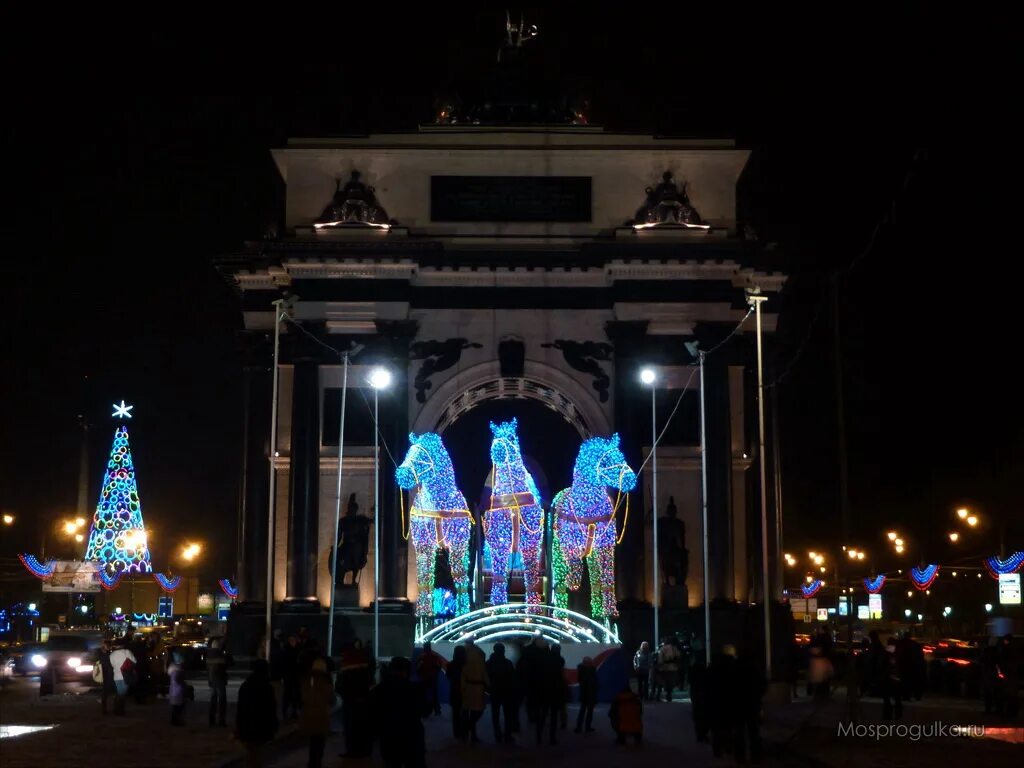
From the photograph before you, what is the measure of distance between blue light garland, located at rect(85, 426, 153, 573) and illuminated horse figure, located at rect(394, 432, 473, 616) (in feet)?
46.1

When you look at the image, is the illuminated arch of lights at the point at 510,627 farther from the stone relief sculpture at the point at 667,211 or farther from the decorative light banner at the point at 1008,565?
the decorative light banner at the point at 1008,565

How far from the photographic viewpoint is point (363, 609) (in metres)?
46.3

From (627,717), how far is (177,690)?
8286 millimetres

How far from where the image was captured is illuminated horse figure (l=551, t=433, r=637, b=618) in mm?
45875

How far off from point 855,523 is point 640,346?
139 feet

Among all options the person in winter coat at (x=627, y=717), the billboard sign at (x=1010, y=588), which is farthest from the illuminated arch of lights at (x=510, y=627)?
the billboard sign at (x=1010, y=588)

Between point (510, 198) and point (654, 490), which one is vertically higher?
point (510, 198)

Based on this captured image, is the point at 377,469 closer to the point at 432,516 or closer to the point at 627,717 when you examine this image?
the point at 432,516

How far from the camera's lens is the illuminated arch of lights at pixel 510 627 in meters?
39.8

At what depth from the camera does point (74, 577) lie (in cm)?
5972

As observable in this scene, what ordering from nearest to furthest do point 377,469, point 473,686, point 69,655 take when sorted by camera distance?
point 473,686, point 69,655, point 377,469

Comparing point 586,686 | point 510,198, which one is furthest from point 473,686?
point 510,198

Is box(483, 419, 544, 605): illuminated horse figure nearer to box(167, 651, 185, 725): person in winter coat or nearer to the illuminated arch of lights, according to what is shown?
the illuminated arch of lights

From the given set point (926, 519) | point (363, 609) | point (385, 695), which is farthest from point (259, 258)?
point (926, 519)
